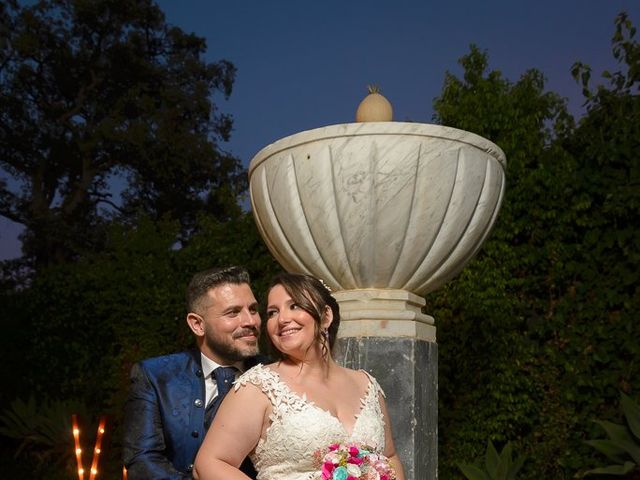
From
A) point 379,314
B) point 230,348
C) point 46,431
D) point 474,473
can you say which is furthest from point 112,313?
point 230,348

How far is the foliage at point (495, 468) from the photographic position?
418 cm

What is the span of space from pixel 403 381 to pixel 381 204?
2.29ft

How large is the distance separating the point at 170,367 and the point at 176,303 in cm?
451

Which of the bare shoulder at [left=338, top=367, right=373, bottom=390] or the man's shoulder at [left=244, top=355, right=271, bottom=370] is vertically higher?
the man's shoulder at [left=244, top=355, right=271, bottom=370]

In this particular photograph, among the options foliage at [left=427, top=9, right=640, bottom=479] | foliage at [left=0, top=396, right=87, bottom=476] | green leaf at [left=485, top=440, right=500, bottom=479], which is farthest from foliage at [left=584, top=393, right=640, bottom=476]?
foliage at [left=0, top=396, right=87, bottom=476]

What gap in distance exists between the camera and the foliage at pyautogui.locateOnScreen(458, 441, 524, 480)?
165 inches

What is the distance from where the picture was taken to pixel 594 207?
4.54 metres

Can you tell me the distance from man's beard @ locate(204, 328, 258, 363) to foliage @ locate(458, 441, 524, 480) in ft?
7.60

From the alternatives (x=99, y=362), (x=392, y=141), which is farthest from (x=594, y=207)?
(x=99, y=362)

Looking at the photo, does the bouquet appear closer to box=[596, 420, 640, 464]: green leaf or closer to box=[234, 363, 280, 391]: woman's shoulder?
box=[234, 363, 280, 391]: woman's shoulder

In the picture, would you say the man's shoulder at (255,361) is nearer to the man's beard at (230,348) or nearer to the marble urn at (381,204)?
the man's beard at (230,348)

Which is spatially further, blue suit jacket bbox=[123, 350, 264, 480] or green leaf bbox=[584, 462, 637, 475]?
green leaf bbox=[584, 462, 637, 475]

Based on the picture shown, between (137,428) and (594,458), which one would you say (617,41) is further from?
(137,428)

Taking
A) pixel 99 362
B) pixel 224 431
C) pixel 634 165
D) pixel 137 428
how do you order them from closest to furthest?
pixel 224 431, pixel 137 428, pixel 634 165, pixel 99 362
